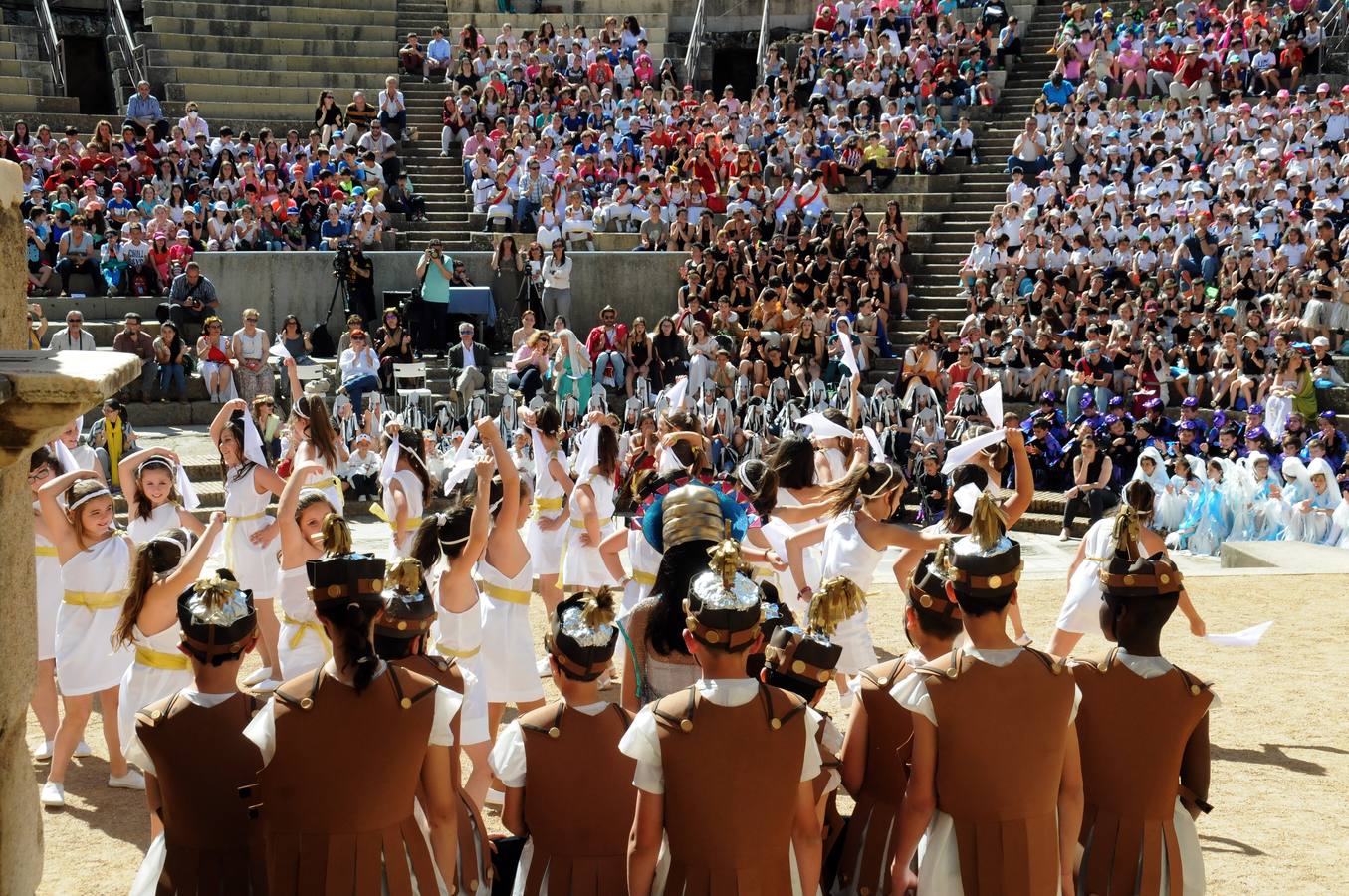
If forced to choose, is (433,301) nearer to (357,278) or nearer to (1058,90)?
(357,278)

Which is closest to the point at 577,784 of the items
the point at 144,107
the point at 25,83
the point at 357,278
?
the point at 357,278

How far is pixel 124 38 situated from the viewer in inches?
1073

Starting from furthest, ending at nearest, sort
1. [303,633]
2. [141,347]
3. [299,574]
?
[141,347]
[299,574]
[303,633]

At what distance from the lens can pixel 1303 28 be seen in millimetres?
24797

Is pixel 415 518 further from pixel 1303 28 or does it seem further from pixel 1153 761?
pixel 1303 28

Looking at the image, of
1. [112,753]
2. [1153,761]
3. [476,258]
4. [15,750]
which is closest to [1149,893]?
[1153,761]

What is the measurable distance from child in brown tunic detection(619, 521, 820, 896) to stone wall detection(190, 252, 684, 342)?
1730 centimetres

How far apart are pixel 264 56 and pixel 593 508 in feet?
69.4

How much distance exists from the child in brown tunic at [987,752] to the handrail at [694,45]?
2649 centimetres

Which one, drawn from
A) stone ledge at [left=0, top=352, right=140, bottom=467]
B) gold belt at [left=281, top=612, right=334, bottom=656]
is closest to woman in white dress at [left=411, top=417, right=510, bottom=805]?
gold belt at [left=281, top=612, right=334, bottom=656]

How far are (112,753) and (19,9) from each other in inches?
993

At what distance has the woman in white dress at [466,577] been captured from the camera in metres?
6.09

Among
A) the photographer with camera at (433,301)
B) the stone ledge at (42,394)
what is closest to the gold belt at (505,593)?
the stone ledge at (42,394)

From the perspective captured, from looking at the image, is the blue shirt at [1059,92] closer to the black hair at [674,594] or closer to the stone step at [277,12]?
the stone step at [277,12]
